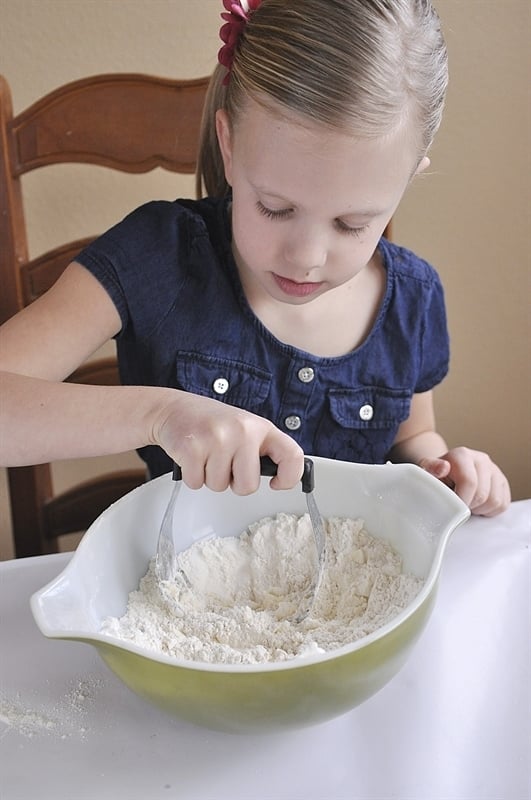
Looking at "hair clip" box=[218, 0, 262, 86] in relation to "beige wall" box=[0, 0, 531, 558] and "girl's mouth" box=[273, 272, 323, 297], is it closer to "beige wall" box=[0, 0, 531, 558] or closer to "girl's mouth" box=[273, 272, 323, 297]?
"girl's mouth" box=[273, 272, 323, 297]

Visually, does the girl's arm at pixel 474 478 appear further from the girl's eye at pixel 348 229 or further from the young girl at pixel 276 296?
the girl's eye at pixel 348 229

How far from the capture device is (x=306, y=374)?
0.89 metres

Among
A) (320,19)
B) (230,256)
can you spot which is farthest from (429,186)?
(320,19)

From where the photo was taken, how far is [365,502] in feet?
2.21

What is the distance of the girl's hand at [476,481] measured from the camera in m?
0.78

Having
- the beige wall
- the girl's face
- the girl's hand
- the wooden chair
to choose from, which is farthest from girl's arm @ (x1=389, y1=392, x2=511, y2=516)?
the beige wall

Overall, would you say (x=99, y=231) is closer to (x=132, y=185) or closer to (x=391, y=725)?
(x=132, y=185)

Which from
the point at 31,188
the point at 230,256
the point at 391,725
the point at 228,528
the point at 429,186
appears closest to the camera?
the point at 391,725

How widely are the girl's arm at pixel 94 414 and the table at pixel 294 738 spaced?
144 millimetres

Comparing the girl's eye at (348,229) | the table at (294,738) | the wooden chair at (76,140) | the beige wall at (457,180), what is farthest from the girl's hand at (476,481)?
the beige wall at (457,180)

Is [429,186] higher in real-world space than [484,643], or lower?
higher

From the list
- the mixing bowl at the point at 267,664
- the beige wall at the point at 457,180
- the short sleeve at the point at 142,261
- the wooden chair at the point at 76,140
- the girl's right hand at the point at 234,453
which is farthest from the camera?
the beige wall at the point at 457,180

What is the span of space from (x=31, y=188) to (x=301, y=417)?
0.58 meters

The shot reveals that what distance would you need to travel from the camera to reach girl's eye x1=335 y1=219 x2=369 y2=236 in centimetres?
70
